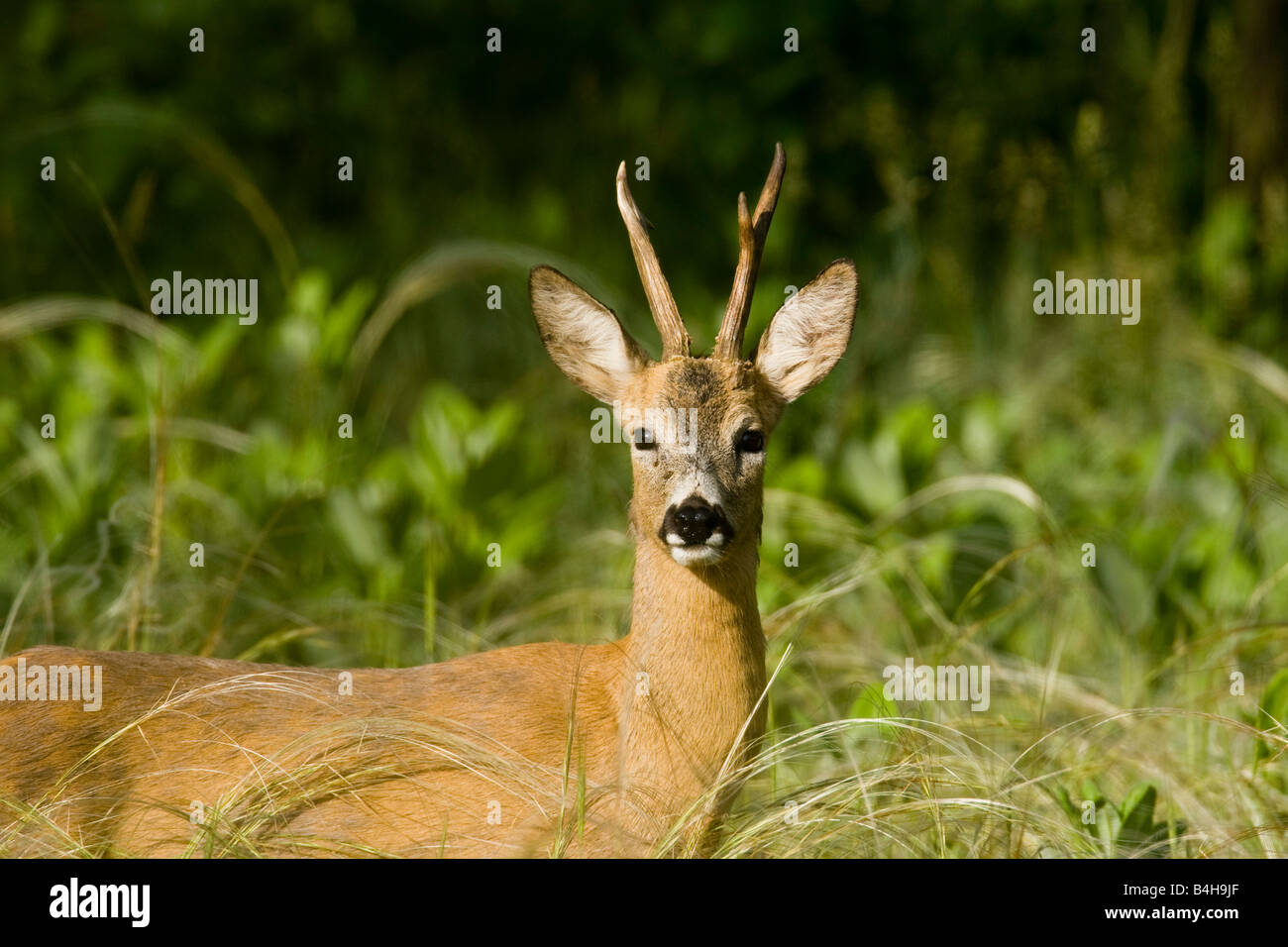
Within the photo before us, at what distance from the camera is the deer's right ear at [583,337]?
172 inches

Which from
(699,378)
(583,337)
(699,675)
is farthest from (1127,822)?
(583,337)

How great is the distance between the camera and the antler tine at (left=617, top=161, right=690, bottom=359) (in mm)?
4188

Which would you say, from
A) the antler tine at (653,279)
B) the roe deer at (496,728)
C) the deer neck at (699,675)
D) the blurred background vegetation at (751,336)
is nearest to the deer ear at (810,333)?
the roe deer at (496,728)

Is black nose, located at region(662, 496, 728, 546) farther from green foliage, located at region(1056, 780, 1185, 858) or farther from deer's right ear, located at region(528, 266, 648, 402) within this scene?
green foliage, located at region(1056, 780, 1185, 858)

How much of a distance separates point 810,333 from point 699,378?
1.46ft

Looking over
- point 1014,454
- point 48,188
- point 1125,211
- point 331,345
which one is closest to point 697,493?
point 331,345

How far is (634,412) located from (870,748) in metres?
1.42

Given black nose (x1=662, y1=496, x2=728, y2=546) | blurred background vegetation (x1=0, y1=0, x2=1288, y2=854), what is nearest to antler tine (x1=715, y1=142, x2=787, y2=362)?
black nose (x1=662, y1=496, x2=728, y2=546)

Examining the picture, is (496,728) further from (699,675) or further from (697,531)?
(697,531)

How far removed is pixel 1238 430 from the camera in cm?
752

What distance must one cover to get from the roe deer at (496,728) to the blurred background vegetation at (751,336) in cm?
31

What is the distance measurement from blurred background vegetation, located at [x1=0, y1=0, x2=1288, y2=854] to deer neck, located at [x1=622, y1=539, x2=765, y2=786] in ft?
0.60

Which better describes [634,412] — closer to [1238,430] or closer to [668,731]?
[668,731]

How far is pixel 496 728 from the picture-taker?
13.8ft
